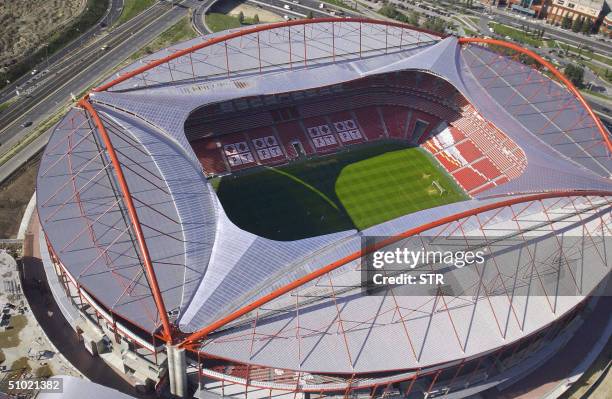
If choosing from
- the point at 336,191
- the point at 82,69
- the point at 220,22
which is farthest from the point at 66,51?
the point at 336,191

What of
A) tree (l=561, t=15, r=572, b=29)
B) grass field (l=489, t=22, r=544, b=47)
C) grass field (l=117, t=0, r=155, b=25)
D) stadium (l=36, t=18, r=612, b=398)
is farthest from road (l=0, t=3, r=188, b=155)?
tree (l=561, t=15, r=572, b=29)

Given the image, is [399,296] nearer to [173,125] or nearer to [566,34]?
[173,125]

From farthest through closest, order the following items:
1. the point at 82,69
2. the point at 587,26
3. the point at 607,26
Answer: the point at 607,26 → the point at 587,26 → the point at 82,69

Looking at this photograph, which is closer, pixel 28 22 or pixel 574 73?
pixel 574 73

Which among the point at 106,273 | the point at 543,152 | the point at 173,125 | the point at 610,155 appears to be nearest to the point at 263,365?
the point at 106,273

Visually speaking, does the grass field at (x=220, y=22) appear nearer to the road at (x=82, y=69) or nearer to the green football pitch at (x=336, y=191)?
the road at (x=82, y=69)

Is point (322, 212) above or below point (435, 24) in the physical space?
below

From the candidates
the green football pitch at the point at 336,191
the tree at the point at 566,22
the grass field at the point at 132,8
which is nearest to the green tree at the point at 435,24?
the tree at the point at 566,22

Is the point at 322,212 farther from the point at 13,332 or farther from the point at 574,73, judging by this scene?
the point at 574,73
